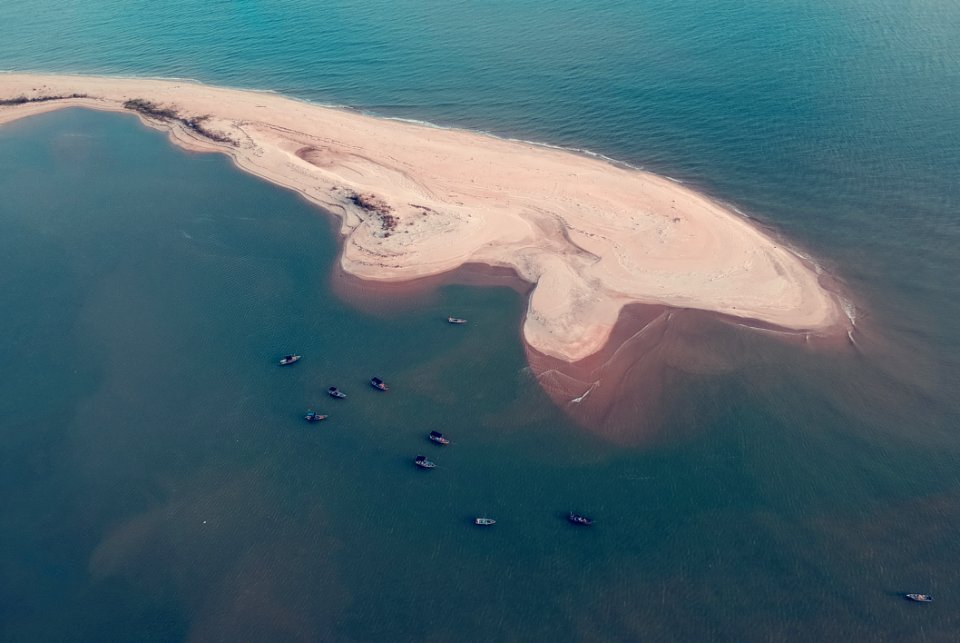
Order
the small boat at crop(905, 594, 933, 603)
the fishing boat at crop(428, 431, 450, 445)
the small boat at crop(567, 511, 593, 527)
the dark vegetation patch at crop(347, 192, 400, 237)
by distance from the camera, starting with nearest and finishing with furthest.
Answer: the small boat at crop(905, 594, 933, 603) → the small boat at crop(567, 511, 593, 527) → the fishing boat at crop(428, 431, 450, 445) → the dark vegetation patch at crop(347, 192, 400, 237)

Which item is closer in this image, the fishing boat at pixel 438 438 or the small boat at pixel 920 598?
the small boat at pixel 920 598

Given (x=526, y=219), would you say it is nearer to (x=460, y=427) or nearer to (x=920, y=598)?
(x=460, y=427)

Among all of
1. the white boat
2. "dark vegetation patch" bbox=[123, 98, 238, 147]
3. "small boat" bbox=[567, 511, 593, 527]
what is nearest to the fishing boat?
the white boat

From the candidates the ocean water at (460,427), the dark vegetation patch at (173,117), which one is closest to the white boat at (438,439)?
the ocean water at (460,427)

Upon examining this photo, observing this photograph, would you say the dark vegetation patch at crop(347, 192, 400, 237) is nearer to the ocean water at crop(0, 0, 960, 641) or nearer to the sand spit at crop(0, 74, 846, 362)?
the sand spit at crop(0, 74, 846, 362)

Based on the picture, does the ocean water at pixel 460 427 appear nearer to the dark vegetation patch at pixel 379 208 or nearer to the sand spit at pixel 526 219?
the sand spit at pixel 526 219

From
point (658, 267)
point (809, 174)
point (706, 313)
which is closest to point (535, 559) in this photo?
point (706, 313)
